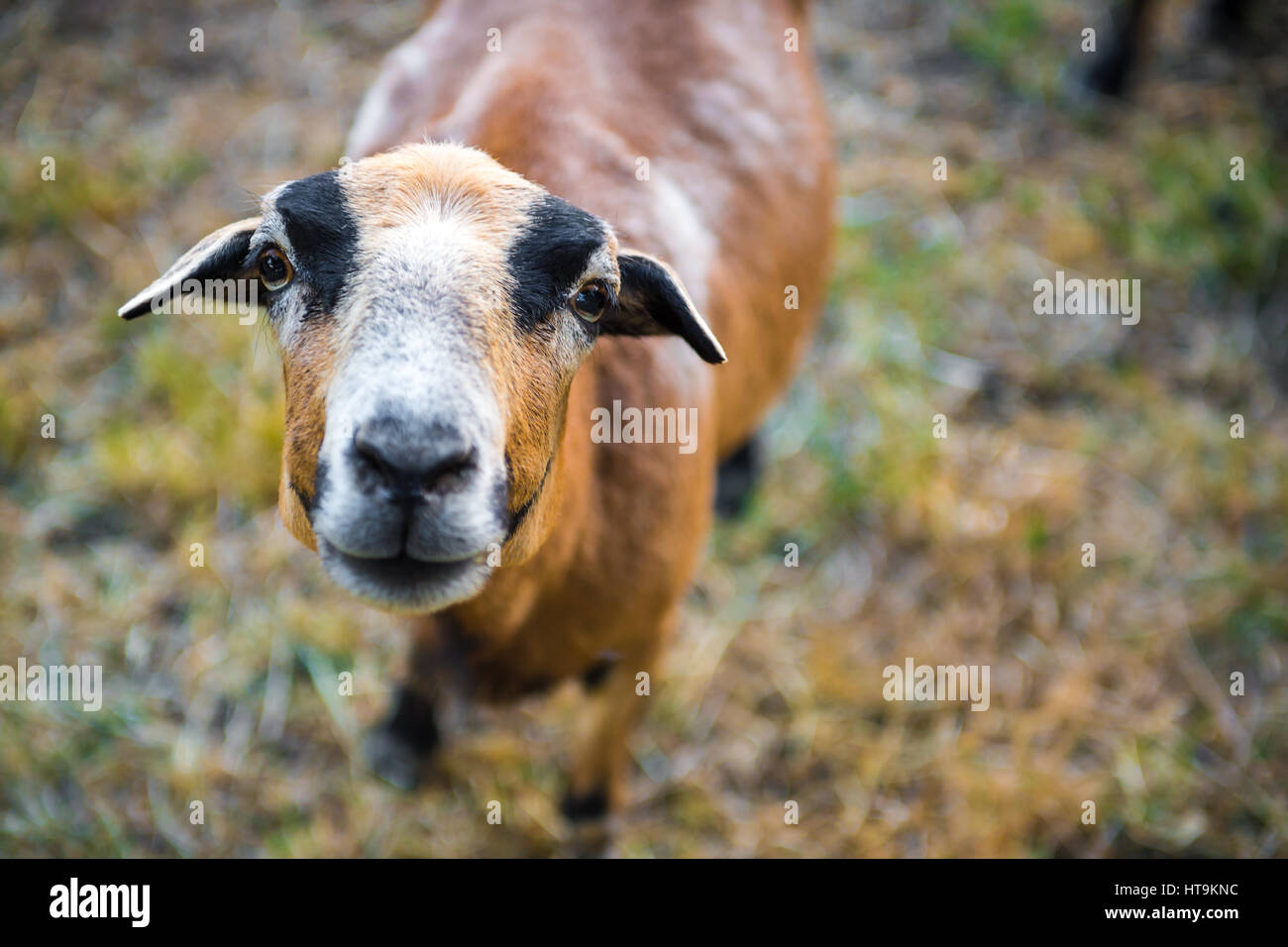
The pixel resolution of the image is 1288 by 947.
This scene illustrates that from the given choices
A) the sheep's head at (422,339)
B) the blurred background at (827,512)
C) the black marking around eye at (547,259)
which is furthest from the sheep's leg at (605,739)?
the black marking around eye at (547,259)

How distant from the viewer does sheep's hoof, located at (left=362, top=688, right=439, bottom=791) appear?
3600 millimetres

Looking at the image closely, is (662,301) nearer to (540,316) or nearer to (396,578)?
(540,316)

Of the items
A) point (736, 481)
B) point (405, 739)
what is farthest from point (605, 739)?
point (736, 481)

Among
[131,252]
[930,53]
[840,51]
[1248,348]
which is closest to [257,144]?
[131,252]

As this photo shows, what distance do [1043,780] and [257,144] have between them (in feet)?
17.1

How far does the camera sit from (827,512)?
4570mm

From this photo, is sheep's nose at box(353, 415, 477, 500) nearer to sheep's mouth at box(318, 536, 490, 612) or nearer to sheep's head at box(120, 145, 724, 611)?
sheep's head at box(120, 145, 724, 611)

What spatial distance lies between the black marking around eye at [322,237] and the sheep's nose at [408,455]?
40 centimetres

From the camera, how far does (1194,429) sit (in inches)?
193

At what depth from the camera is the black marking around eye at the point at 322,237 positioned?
2.00 meters

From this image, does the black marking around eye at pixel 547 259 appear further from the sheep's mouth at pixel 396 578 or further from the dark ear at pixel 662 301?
the sheep's mouth at pixel 396 578

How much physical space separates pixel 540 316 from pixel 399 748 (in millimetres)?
2203
